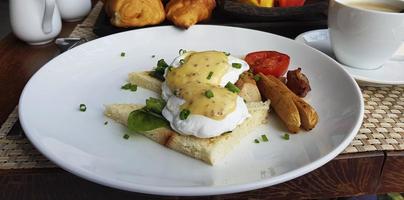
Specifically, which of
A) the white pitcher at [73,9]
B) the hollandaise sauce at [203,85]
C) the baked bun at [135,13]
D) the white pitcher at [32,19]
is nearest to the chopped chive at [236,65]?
the hollandaise sauce at [203,85]

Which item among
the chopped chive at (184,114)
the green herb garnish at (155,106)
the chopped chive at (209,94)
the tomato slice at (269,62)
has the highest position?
the chopped chive at (209,94)

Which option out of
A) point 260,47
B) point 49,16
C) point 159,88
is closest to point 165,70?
point 159,88

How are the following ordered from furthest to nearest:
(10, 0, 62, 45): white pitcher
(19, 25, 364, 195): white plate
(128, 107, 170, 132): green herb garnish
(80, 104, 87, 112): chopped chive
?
1. (10, 0, 62, 45): white pitcher
2. (80, 104, 87, 112): chopped chive
3. (128, 107, 170, 132): green herb garnish
4. (19, 25, 364, 195): white plate

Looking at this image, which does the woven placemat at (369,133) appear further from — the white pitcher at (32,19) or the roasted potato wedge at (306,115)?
the white pitcher at (32,19)

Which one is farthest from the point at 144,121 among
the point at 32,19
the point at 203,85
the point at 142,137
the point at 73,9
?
the point at 73,9

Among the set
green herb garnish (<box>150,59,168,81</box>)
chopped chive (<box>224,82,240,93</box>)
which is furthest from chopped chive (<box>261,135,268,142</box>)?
green herb garnish (<box>150,59,168,81</box>)

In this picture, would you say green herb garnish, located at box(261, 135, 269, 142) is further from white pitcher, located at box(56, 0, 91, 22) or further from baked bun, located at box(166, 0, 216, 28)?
white pitcher, located at box(56, 0, 91, 22)

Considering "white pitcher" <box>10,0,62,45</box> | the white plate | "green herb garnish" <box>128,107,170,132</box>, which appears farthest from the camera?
"white pitcher" <box>10,0,62,45</box>
